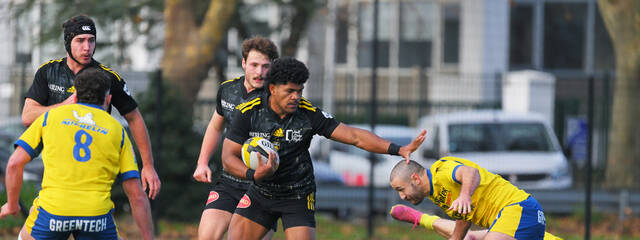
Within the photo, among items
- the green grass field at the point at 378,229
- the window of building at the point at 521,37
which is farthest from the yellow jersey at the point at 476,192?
the window of building at the point at 521,37

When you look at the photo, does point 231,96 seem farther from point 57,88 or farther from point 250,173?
point 57,88

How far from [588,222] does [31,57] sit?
1651cm

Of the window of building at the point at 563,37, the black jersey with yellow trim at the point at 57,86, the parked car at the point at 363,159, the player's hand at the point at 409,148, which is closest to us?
the player's hand at the point at 409,148

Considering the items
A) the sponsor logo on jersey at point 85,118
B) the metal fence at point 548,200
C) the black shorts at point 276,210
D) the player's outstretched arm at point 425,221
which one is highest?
the sponsor logo on jersey at point 85,118

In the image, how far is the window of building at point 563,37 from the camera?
1120 inches

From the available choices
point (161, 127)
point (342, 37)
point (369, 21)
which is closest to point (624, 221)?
point (161, 127)

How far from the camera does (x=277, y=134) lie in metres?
6.42

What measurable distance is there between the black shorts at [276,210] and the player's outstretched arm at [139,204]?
80cm

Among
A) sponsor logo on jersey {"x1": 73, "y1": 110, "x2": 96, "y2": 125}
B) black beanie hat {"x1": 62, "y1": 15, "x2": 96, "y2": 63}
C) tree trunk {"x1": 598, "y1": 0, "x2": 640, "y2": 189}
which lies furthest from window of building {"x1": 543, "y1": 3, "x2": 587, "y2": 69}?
sponsor logo on jersey {"x1": 73, "y1": 110, "x2": 96, "y2": 125}

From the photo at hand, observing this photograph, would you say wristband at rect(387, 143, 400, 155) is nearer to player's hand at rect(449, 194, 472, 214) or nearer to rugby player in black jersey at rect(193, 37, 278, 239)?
player's hand at rect(449, 194, 472, 214)

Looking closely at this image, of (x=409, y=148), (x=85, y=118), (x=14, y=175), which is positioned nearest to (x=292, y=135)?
(x=409, y=148)

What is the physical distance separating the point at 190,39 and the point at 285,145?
28.3ft

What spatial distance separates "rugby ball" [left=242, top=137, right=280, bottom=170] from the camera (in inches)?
238

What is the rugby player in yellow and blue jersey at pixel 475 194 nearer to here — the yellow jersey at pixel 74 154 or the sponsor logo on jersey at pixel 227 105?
the sponsor logo on jersey at pixel 227 105
